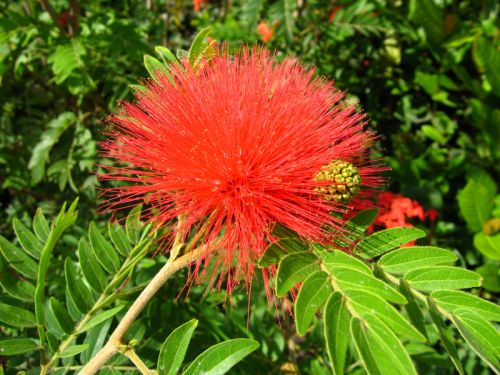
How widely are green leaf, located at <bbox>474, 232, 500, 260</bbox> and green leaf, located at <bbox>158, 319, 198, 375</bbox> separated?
2199 mm

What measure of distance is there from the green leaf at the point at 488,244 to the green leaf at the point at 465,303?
185 cm

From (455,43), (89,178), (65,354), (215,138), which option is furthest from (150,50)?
(455,43)

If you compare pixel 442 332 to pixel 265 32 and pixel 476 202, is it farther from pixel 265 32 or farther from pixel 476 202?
pixel 265 32

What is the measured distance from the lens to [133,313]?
1.14m

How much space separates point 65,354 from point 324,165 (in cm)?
87

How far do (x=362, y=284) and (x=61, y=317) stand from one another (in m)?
0.84

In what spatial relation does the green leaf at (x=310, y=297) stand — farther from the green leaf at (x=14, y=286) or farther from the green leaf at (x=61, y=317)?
the green leaf at (x=14, y=286)

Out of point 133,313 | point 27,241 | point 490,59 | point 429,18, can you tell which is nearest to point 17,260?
point 27,241

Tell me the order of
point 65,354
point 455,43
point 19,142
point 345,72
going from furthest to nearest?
point 345,72 → point 455,43 → point 19,142 → point 65,354

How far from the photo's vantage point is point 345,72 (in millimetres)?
3496

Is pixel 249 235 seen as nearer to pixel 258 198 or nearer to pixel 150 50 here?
pixel 258 198

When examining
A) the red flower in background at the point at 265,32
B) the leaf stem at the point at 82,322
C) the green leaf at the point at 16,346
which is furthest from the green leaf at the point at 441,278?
the red flower in background at the point at 265,32

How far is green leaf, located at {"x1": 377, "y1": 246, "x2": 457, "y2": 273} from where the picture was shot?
108cm

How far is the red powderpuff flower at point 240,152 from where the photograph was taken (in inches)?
47.2
